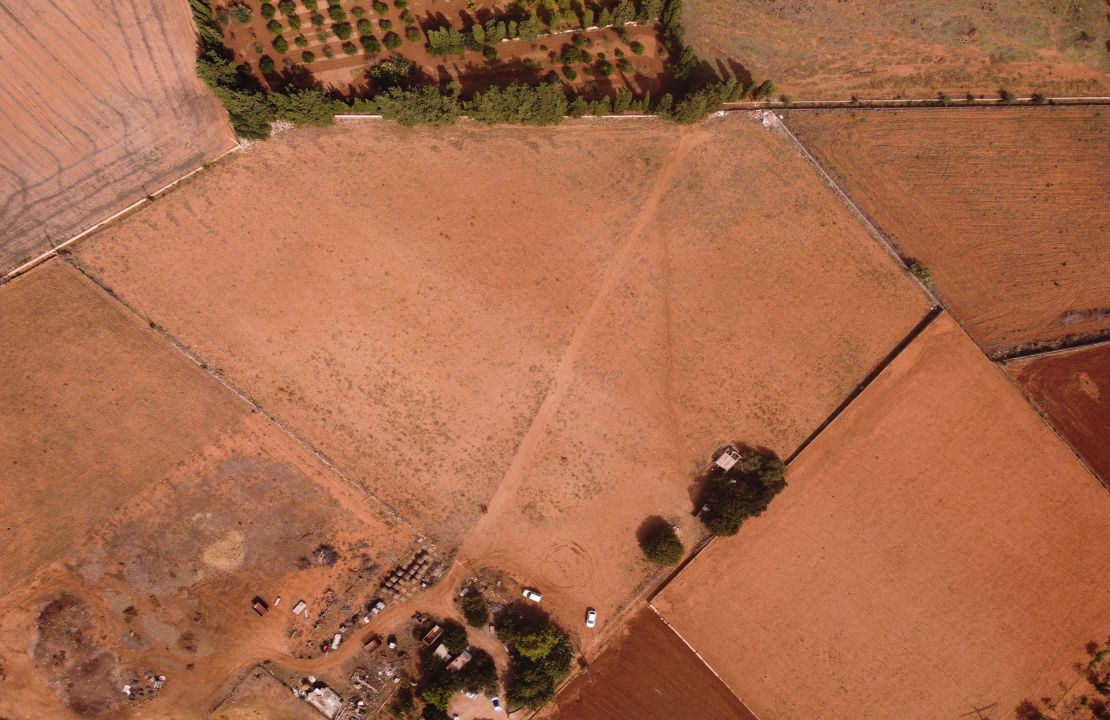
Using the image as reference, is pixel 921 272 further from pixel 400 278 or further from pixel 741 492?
pixel 400 278

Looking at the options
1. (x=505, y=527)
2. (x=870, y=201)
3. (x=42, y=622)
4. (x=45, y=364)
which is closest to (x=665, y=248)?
(x=870, y=201)

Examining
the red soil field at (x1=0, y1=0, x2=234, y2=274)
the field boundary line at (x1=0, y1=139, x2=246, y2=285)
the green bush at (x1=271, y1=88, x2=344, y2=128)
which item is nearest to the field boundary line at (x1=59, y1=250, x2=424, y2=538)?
the field boundary line at (x1=0, y1=139, x2=246, y2=285)

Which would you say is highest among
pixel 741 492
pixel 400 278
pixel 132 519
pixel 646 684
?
pixel 400 278

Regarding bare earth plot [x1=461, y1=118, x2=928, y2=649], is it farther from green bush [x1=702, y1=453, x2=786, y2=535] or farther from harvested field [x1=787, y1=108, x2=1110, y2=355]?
harvested field [x1=787, y1=108, x2=1110, y2=355]

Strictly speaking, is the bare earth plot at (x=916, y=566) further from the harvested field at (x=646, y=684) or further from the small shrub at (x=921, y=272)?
the small shrub at (x=921, y=272)

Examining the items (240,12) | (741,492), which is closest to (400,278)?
(240,12)

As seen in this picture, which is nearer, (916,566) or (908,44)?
(916,566)

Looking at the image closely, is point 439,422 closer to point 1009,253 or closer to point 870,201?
point 870,201
